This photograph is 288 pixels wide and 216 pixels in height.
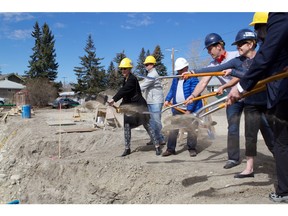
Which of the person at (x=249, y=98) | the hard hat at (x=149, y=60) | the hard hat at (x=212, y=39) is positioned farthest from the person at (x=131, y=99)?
the person at (x=249, y=98)

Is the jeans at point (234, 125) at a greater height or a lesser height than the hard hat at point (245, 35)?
lesser

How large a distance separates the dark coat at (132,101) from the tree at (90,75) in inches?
27.4

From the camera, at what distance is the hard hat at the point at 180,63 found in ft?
16.3

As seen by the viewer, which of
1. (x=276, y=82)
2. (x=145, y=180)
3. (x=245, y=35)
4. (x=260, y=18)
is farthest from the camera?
(x=145, y=180)

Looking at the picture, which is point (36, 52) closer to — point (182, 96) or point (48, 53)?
point (48, 53)

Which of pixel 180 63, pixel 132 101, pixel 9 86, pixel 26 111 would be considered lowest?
pixel 26 111

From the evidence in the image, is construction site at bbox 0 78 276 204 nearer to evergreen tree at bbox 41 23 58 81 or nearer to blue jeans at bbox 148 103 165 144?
blue jeans at bbox 148 103 165 144

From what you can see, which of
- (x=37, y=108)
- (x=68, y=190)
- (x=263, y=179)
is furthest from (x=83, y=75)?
(x=37, y=108)

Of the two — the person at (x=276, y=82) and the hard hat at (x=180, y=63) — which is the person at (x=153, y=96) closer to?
the hard hat at (x=180, y=63)

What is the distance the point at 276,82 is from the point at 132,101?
3049 mm

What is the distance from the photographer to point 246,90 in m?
2.99

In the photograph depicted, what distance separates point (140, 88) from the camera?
224 inches

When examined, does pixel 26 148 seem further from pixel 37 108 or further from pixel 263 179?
pixel 37 108

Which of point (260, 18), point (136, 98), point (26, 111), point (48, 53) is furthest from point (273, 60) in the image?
point (26, 111)
